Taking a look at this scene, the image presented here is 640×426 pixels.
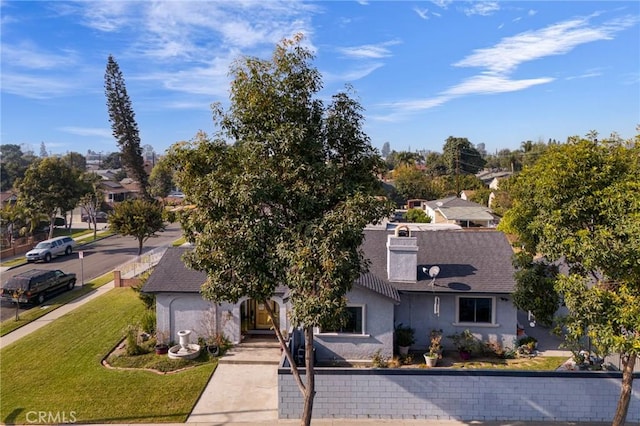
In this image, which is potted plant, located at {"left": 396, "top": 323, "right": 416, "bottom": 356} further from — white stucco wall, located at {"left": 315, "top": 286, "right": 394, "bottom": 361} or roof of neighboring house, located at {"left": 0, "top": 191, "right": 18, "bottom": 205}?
roof of neighboring house, located at {"left": 0, "top": 191, "right": 18, "bottom": 205}

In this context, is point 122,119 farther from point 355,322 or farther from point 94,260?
point 355,322

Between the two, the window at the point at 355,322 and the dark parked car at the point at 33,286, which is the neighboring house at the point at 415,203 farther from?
the window at the point at 355,322

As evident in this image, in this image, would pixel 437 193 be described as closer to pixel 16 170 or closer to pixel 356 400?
pixel 356 400

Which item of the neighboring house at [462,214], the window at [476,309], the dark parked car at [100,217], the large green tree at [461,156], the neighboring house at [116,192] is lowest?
the window at [476,309]

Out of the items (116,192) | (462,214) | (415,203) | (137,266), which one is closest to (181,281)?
(137,266)

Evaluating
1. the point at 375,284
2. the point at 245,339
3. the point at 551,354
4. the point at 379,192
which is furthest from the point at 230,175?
the point at 551,354

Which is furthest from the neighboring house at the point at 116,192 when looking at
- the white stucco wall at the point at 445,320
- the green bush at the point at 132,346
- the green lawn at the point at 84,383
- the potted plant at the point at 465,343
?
the potted plant at the point at 465,343

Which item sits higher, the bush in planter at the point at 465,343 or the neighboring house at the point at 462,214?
the neighboring house at the point at 462,214
